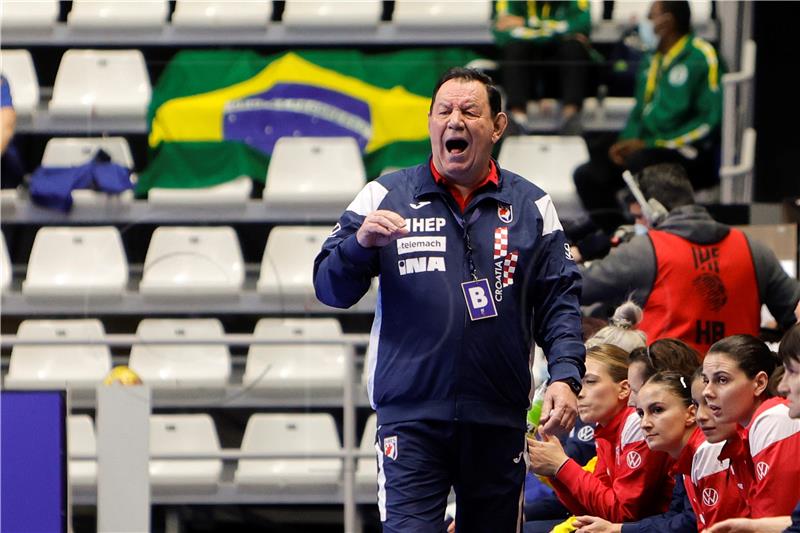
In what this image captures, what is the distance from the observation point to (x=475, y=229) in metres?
3.71

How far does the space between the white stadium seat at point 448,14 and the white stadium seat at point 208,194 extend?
1.30m

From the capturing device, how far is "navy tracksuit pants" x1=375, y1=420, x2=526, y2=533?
11.9 ft

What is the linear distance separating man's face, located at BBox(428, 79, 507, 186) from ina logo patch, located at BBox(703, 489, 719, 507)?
1.03 meters

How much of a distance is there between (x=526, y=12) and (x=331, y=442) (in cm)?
241

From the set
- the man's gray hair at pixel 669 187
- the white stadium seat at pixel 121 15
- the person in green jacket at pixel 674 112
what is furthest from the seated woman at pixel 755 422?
the white stadium seat at pixel 121 15

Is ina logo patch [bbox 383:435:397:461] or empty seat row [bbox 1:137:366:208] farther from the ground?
empty seat row [bbox 1:137:366:208]

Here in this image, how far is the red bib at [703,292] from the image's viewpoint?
5.25m

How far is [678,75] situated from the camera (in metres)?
7.20

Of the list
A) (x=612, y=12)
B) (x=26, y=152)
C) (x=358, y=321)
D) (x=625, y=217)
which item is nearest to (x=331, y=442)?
(x=358, y=321)

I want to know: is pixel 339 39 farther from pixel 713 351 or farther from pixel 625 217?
pixel 713 351

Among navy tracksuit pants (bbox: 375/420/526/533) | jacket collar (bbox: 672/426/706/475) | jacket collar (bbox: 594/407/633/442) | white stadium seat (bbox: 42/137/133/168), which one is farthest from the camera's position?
white stadium seat (bbox: 42/137/133/168)

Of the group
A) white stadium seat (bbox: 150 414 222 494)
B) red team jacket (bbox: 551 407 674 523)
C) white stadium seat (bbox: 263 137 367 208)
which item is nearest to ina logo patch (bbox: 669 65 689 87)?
white stadium seat (bbox: 263 137 367 208)

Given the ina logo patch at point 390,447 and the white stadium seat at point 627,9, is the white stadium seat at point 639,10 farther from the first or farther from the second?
the ina logo patch at point 390,447

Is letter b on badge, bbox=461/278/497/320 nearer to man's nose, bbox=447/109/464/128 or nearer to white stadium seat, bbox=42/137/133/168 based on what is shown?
man's nose, bbox=447/109/464/128
